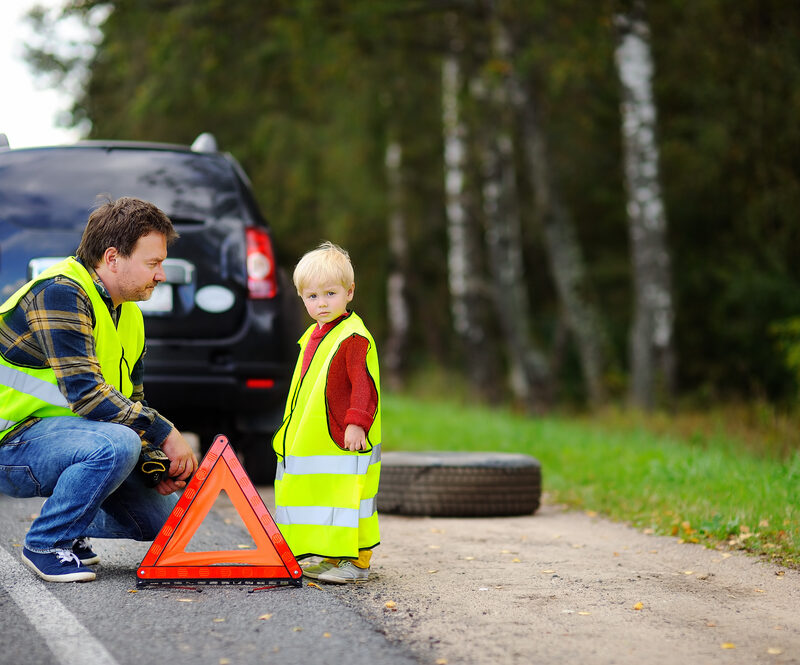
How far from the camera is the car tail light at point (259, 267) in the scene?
22.6 ft

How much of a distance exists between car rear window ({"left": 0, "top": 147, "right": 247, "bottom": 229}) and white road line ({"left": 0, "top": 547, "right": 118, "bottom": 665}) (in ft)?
8.33

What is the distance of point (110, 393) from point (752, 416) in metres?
9.71

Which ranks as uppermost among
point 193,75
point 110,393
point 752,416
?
point 193,75

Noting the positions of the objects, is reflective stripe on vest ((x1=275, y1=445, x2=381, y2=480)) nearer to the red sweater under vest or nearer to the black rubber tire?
the red sweater under vest

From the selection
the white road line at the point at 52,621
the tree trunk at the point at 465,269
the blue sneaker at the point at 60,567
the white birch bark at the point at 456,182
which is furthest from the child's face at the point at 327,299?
the tree trunk at the point at 465,269

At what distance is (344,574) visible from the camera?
4797 millimetres

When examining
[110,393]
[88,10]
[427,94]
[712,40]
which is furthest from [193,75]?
[110,393]

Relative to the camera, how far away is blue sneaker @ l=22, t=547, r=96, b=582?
458 centimetres

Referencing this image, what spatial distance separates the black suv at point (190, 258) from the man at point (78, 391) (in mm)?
1861

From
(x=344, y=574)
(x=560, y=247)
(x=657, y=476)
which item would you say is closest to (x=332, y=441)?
(x=344, y=574)

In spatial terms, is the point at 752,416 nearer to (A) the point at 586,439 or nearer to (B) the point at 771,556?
(A) the point at 586,439

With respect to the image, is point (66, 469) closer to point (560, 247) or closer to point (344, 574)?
point (344, 574)

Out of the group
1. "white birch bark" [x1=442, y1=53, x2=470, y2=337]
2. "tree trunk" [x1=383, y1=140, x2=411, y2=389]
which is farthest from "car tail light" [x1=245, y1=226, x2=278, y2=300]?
"tree trunk" [x1=383, y1=140, x2=411, y2=389]

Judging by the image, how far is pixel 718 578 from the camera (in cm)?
507
